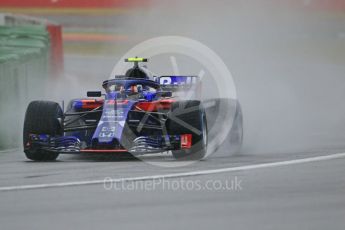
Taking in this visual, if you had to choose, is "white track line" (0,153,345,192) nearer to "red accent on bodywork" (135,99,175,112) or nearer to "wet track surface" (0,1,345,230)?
"wet track surface" (0,1,345,230)

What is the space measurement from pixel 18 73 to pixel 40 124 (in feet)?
10.9

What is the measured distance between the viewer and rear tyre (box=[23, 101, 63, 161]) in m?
11.4

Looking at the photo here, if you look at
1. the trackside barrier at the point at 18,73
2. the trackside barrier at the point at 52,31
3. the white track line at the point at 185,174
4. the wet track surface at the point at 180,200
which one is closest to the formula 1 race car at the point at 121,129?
the wet track surface at the point at 180,200

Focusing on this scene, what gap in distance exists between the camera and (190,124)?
11.2 m

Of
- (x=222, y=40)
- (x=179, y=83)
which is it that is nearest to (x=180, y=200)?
(x=179, y=83)

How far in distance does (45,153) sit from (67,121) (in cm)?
86

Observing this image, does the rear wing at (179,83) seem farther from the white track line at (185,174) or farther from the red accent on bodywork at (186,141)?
the white track line at (185,174)

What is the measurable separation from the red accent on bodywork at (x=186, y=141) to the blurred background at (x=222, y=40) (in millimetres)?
5626

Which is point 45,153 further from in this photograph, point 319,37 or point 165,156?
point 319,37

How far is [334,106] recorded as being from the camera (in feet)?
59.4

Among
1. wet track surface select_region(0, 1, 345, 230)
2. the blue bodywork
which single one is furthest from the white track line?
the blue bodywork

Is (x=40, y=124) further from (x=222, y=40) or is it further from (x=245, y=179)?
(x=222, y=40)

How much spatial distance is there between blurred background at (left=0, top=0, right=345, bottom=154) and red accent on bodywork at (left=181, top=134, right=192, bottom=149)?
18.5 ft

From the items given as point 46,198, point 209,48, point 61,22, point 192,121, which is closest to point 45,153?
point 192,121
